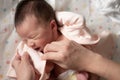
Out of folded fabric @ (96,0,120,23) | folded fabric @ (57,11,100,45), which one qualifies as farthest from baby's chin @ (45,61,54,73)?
folded fabric @ (96,0,120,23)

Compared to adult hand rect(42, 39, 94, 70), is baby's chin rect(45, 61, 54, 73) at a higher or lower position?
lower

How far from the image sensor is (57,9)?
54.2 inches

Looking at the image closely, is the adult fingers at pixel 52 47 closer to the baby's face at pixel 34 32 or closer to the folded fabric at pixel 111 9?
the baby's face at pixel 34 32

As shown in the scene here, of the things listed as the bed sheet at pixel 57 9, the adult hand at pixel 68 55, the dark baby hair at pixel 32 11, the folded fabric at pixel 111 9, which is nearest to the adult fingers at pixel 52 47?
the adult hand at pixel 68 55

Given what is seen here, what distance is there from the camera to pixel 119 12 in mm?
1380

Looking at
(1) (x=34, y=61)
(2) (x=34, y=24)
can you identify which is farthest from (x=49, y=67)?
(2) (x=34, y=24)

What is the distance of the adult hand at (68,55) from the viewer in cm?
101

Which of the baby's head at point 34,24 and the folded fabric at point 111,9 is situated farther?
the folded fabric at point 111,9

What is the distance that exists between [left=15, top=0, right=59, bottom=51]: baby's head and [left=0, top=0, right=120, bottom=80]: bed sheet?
0.16 meters

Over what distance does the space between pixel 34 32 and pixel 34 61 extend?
108mm

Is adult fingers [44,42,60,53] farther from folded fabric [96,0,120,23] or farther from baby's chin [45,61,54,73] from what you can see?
folded fabric [96,0,120,23]

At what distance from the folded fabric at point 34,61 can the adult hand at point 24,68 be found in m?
0.02

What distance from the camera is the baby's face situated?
42.8 inches

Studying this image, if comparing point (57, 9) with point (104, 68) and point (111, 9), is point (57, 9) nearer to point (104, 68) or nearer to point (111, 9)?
point (111, 9)
